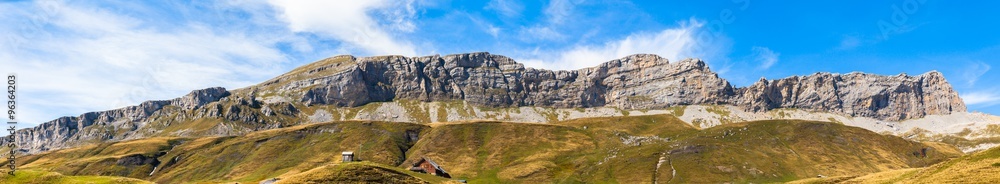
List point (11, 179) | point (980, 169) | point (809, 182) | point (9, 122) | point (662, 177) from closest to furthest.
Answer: point (980, 169)
point (9, 122)
point (11, 179)
point (809, 182)
point (662, 177)

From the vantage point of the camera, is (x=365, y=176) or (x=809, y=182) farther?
(x=809, y=182)

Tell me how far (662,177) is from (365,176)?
142552 mm

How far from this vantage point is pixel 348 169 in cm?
7662

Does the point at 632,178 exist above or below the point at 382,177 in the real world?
below

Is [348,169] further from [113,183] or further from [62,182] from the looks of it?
[62,182]

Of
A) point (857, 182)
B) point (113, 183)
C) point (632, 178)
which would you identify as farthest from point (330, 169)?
point (632, 178)

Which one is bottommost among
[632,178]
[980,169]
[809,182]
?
[632,178]

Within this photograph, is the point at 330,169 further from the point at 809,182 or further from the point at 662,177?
the point at 662,177

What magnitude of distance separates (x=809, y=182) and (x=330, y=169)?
250ft

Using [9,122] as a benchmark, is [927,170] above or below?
below

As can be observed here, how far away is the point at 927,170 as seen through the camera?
69.3 meters

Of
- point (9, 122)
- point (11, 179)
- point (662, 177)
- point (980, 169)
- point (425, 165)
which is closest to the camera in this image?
point (980, 169)

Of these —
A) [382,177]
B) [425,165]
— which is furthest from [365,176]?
[425,165]

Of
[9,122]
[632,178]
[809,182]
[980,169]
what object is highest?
[9,122]
